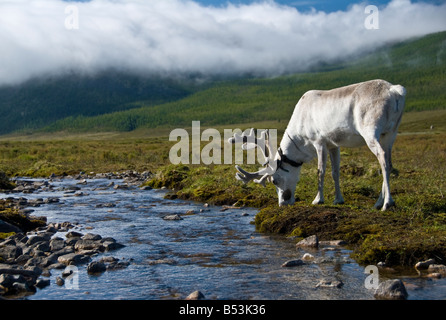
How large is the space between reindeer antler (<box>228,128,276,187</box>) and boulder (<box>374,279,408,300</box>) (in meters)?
7.87

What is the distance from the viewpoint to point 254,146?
54.0ft

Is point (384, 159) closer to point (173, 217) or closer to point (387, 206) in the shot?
point (387, 206)

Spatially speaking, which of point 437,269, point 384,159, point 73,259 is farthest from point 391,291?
point 73,259

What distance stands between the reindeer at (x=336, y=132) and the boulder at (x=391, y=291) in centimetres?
515

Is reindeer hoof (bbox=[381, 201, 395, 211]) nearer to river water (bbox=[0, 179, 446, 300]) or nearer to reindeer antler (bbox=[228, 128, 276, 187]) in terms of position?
river water (bbox=[0, 179, 446, 300])

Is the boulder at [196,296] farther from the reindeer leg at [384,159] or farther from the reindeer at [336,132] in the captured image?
the reindeer at [336,132]

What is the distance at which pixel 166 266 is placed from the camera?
416 inches

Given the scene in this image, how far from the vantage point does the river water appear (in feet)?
28.3

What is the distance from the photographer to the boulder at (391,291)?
8.02 meters

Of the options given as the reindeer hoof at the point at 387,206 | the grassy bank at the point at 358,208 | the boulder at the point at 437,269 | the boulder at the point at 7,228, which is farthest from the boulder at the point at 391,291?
the boulder at the point at 7,228

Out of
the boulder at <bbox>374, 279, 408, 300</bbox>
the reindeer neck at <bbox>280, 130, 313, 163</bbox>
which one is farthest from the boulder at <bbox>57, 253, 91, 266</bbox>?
the reindeer neck at <bbox>280, 130, 313, 163</bbox>

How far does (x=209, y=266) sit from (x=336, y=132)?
232 inches
